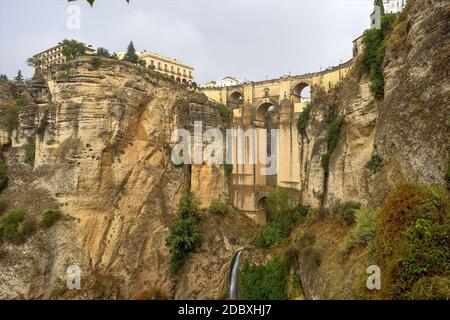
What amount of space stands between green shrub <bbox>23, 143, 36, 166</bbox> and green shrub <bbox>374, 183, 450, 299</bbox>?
21.1m

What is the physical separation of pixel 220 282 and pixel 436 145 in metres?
15.0

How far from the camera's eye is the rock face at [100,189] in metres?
19.0

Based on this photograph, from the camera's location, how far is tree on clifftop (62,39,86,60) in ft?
81.9

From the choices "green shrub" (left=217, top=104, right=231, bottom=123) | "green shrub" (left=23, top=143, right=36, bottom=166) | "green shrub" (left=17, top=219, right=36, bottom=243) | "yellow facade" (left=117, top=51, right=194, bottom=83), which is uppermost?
"yellow facade" (left=117, top=51, right=194, bottom=83)

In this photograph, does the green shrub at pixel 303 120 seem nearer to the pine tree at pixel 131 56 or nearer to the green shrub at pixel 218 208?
the green shrub at pixel 218 208

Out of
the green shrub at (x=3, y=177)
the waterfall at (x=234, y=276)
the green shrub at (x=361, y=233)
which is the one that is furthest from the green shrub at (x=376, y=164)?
the green shrub at (x=3, y=177)

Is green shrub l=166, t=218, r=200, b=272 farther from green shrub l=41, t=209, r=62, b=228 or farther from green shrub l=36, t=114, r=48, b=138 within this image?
green shrub l=36, t=114, r=48, b=138

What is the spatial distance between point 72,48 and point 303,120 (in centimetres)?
1745

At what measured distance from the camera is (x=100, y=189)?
20578 mm

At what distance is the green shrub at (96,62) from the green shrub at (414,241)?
1889 cm

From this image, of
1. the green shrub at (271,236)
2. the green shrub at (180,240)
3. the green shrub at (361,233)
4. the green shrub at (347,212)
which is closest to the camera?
the green shrub at (361,233)

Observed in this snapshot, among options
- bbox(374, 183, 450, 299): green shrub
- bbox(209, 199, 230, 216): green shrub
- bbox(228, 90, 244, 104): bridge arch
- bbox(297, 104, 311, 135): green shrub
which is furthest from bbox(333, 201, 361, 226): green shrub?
bbox(228, 90, 244, 104): bridge arch

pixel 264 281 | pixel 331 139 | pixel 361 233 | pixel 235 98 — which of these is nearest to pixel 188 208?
pixel 264 281
